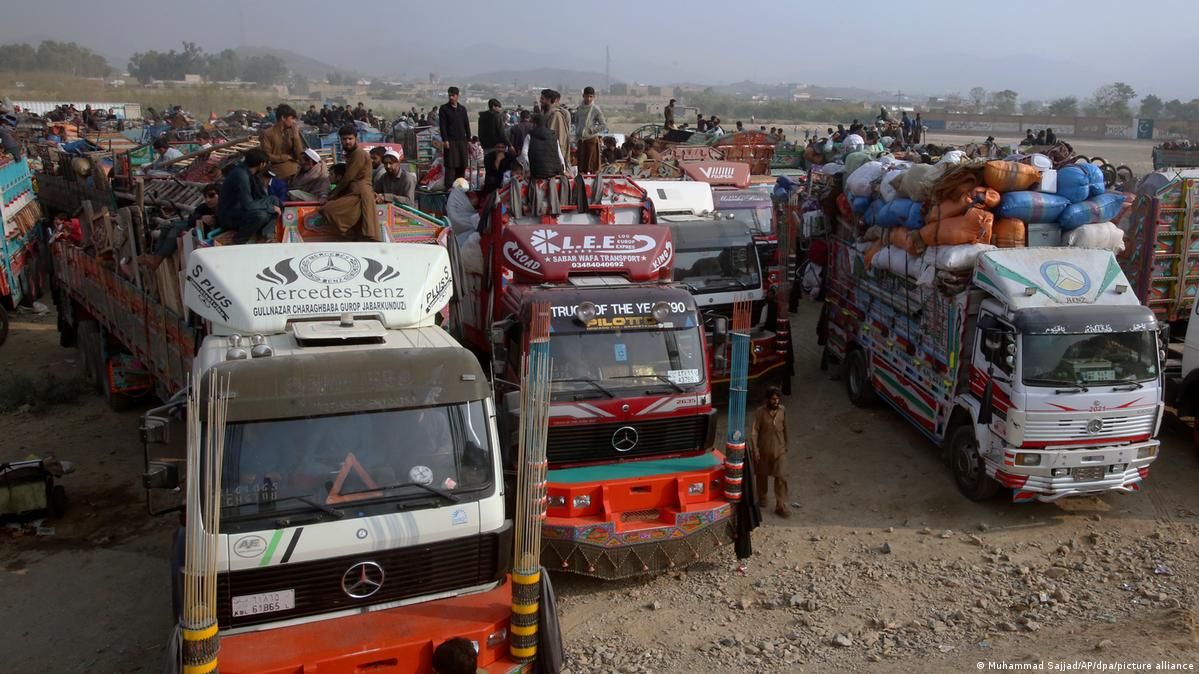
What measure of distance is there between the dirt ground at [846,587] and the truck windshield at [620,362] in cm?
161

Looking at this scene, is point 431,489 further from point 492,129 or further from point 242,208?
point 492,129

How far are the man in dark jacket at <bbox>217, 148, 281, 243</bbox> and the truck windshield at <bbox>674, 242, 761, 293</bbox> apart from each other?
5355mm

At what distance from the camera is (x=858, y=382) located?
41.6 feet

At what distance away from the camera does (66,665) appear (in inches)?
268

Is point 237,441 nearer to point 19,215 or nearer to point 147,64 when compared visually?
point 19,215

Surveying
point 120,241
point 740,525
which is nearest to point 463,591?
point 740,525

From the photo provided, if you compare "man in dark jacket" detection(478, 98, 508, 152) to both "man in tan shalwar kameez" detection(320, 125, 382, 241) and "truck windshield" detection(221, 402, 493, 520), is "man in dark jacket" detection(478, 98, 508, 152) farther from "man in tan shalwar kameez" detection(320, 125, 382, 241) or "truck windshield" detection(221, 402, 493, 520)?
"truck windshield" detection(221, 402, 493, 520)

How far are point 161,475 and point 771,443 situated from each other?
577 cm

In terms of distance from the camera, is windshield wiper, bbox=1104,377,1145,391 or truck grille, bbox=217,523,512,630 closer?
truck grille, bbox=217,523,512,630

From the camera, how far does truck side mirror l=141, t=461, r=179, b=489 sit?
522 cm

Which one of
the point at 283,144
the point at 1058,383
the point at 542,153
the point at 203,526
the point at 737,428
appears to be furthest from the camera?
the point at 542,153

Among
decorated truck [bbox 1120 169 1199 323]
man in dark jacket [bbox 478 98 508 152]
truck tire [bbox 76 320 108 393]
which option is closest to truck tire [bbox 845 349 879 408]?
decorated truck [bbox 1120 169 1199 323]

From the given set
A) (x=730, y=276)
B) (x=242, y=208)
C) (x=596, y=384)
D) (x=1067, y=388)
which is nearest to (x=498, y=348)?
(x=596, y=384)

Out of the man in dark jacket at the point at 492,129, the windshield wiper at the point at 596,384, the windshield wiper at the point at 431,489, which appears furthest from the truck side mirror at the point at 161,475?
the man in dark jacket at the point at 492,129
